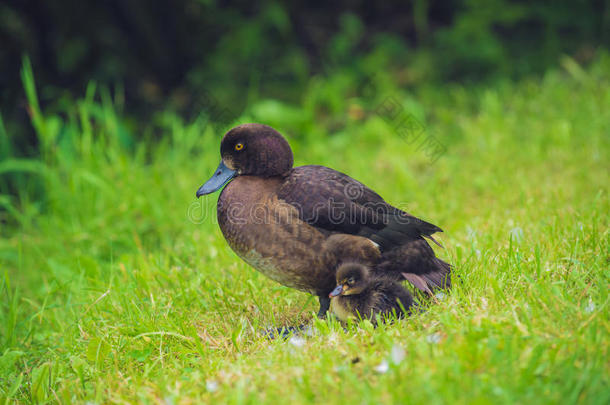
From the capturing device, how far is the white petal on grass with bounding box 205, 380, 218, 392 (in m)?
2.36

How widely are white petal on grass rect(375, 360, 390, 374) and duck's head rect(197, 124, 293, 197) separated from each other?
1.30m

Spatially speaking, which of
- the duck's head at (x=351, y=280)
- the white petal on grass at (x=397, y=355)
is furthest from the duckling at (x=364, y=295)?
the white petal on grass at (x=397, y=355)

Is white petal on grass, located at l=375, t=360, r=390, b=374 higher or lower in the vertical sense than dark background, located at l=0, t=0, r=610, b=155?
lower

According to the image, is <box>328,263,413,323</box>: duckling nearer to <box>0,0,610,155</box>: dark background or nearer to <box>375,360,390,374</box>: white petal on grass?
<box>375,360,390,374</box>: white petal on grass

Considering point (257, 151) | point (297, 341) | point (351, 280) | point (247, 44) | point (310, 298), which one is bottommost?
point (310, 298)

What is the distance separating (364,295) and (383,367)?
2.41 ft

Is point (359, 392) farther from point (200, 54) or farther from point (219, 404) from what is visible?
point (200, 54)

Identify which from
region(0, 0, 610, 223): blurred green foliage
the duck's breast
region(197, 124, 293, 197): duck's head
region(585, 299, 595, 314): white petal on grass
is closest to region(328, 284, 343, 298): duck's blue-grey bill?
the duck's breast

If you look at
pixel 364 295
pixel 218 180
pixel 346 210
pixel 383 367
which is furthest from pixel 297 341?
pixel 218 180

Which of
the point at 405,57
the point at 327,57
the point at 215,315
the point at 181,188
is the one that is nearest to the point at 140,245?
the point at 181,188

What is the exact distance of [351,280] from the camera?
284cm

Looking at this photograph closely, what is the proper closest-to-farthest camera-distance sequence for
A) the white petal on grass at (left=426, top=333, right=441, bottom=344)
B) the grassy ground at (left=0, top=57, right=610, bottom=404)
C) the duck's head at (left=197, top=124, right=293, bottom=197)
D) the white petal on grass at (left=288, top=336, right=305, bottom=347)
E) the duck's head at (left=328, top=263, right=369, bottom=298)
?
the grassy ground at (left=0, top=57, right=610, bottom=404) → the white petal on grass at (left=426, top=333, right=441, bottom=344) → the white petal on grass at (left=288, top=336, right=305, bottom=347) → the duck's head at (left=328, top=263, right=369, bottom=298) → the duck's head at (left=197, top=124, right=293, bottom=197)

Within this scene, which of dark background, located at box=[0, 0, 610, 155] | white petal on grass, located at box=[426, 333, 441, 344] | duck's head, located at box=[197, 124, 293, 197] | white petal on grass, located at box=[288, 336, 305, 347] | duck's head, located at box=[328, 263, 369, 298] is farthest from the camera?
dark background, located at box=[0, 0, 610, 155]

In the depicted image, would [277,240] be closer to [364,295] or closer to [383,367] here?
[364,295]
